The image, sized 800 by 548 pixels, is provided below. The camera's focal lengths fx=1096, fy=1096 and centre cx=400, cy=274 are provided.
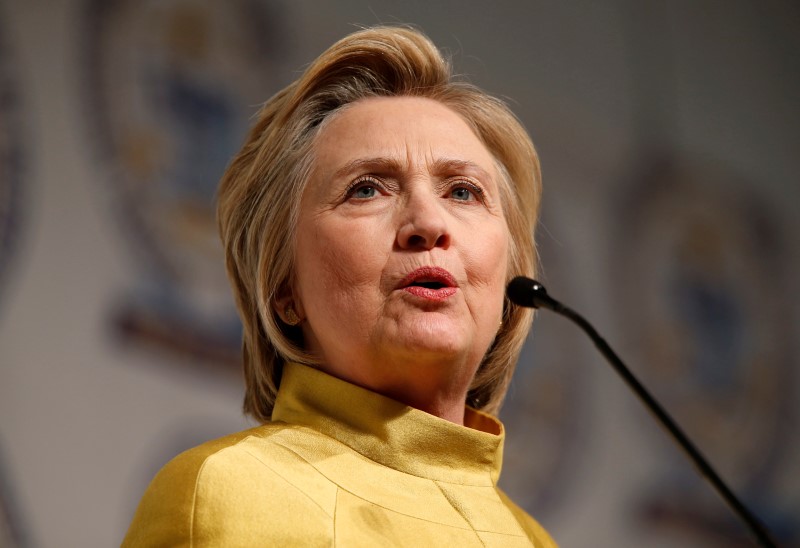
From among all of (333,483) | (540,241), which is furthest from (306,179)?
(540,241)

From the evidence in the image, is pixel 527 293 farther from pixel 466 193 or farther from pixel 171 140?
pixel 171 140

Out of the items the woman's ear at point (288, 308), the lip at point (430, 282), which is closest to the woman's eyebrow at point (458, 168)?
the lip at point (430, 282)

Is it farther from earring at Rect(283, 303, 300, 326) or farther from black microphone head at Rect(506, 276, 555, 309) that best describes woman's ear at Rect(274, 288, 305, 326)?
black microphone head at Rect(506, 276, 555, 309)

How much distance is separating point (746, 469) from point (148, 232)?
8.21 ft

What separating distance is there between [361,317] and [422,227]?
7.1 inches

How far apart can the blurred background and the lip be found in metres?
1.33

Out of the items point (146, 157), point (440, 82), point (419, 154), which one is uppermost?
point (440, 82)

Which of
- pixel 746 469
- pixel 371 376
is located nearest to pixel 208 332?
pixel 371 376

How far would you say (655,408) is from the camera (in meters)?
1.63

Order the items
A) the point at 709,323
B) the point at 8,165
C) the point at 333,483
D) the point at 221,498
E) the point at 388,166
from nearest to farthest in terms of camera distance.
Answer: the point at 221,498 → the point at 333,483 → the point at 388,166 → the point at 8,165 → the point at 709,323

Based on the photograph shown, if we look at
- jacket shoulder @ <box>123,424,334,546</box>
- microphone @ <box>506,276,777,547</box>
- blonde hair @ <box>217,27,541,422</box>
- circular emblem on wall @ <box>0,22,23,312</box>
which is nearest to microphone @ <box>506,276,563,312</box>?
microphone @ <box>506,276,777,547</box>

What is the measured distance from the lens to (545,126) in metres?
4.04

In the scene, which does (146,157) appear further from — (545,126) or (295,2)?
(545,126)

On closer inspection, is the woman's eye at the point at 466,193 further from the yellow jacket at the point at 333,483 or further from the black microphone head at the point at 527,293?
the yellow jacket at the point at 333,483
